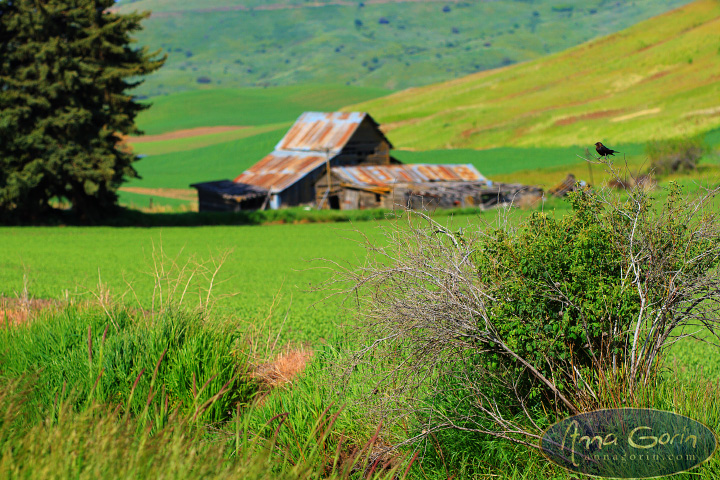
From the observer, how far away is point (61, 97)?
115ft

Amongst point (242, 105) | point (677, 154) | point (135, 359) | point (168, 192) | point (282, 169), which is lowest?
point (135, 359)

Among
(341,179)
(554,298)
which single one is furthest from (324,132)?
(554,298)

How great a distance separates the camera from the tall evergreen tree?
33.6m

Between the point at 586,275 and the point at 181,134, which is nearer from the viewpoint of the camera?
the point at 586,275

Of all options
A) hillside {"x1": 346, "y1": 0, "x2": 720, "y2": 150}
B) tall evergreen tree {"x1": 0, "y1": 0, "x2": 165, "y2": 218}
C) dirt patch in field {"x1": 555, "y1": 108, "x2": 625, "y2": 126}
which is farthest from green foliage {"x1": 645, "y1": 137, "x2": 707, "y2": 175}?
tall evergreen tree {"x1": 0, "y1": 0, "x2": 165, "y2": 218}

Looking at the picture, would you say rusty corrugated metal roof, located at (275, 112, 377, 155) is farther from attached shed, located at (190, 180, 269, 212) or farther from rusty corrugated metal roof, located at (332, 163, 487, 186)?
attached shed, located at (190, 180, 269, 212)

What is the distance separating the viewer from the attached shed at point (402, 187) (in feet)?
156

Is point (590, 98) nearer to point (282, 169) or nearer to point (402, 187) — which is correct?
point (402, 187)

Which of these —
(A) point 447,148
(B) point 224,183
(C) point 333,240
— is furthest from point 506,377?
(A) point 447,148

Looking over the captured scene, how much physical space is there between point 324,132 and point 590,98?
57022 mm

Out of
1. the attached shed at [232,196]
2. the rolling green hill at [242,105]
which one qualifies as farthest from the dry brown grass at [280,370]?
the rolling green hill at [242,105]

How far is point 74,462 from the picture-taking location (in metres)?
4.22

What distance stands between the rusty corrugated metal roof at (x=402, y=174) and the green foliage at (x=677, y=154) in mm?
13633

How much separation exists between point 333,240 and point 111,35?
16.8 metres
